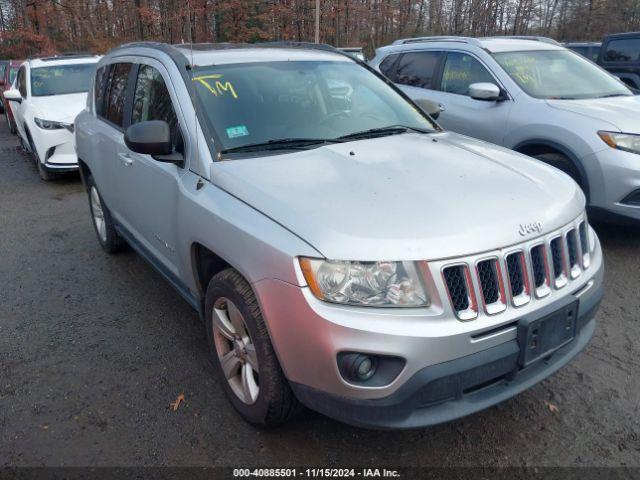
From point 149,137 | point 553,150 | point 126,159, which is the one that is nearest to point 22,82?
point 126,159

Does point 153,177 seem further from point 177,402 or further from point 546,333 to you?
point 546,333

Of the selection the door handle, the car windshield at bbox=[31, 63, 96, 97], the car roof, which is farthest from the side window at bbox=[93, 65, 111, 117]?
the car roof

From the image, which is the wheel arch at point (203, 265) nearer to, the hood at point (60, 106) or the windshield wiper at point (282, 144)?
the windshield wiper at point (282, 144)

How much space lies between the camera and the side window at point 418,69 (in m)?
6.65

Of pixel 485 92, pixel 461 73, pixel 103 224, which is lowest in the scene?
pixel 103 224

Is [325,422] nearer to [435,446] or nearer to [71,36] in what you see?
[435,446]

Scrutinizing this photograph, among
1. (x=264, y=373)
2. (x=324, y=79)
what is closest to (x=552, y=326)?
(x=264, y=373)

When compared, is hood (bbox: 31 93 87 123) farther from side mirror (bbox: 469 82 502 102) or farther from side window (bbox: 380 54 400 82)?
side mirror (bbox: 469 82 502 102)

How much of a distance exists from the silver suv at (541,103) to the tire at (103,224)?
382 centimetres

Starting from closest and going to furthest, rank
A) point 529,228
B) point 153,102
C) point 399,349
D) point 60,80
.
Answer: point 399,349 < point 529,228 < point 153,102 < point 60,80

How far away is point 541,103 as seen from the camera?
523cm

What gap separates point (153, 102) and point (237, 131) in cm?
85

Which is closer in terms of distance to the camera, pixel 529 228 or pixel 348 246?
pixel 348 246

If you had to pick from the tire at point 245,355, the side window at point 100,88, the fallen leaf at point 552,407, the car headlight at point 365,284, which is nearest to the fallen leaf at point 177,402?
the tire at point 245,355
